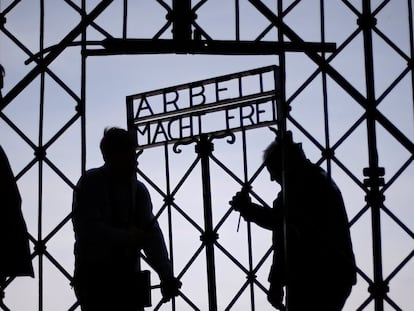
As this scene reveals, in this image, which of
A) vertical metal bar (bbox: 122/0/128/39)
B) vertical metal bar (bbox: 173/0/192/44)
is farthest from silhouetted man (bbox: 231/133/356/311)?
vertical metal bar (bbox: 122/0/128/39)

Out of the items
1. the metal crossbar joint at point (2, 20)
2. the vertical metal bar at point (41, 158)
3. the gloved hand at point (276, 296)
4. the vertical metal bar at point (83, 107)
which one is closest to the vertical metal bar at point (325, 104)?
the gloved hand at point (276, 296)

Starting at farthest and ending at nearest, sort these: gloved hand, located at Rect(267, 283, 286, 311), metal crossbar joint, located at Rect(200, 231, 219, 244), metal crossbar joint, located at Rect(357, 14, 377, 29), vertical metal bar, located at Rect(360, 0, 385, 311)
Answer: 1. gloved hand, located at Rect(267, 283, 286, 311)
2. metal crossbar joint, located at Rect(200, 231, 219, 244)
3. metal crossbar joint, located at Rect(357, 14, 377, 29)
4. vertical metal bar, located at Rect(360, 0, 385, 311)

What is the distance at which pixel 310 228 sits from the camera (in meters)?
4.28

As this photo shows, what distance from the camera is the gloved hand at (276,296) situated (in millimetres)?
4445

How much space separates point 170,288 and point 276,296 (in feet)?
1.82

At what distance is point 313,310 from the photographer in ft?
14.2

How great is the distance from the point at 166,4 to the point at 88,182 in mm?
913

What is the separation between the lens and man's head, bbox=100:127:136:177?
4.28 m

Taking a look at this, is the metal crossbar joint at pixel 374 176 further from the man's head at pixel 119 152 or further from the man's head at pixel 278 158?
the man's head at pixel 119 152

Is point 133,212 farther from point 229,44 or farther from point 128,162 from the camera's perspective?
point 229,44

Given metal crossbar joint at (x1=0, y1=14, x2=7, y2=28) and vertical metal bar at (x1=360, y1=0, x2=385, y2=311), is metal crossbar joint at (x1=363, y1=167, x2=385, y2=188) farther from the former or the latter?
metal crossbar joint at (x1=0, y1=14, x2=7, y2=28)

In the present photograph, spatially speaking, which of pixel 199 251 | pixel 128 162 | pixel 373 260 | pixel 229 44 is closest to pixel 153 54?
pixel 229 44

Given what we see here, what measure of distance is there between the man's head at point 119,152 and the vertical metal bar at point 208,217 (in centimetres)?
32

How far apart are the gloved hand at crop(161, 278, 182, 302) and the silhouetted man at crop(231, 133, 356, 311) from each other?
1.51ft
